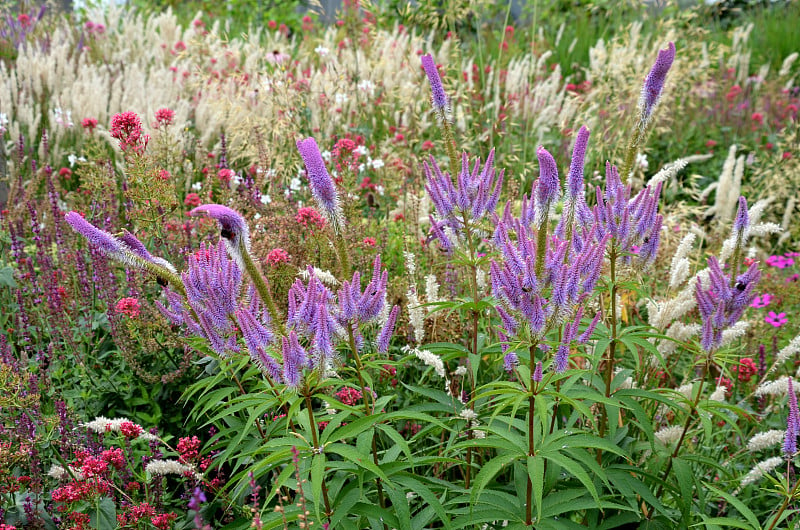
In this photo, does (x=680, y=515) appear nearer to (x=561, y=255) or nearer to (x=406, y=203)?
(x=561, y=255)

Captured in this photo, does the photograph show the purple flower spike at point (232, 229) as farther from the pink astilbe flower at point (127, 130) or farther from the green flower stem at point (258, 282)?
the pink astilbe flower at point (127, 130)

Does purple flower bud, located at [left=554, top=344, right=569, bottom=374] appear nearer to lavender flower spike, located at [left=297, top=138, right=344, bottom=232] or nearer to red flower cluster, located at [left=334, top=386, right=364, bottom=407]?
lavender flower spike, located at [left=297, top=138, right=344, bottom=232]

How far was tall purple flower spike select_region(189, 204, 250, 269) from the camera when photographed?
206 cm

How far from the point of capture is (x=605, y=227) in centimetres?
263

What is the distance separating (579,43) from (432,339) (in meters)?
10.4

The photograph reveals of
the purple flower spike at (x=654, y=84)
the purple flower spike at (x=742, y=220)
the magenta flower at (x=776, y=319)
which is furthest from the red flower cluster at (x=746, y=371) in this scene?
the purple flower spike at (x=654, y=84)

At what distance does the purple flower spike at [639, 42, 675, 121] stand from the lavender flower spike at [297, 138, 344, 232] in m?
1.21

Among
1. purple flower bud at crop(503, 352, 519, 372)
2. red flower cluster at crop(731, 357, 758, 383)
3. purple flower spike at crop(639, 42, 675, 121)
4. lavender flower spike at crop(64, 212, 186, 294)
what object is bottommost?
red flower cluster at crop(731, 357, 758, 383)

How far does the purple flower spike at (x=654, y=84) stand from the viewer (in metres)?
2.56

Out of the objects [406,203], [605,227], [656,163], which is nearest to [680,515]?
[605,227]

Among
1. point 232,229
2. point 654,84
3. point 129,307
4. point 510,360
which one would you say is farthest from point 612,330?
point 129,307

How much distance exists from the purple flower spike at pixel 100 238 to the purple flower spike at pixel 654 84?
1894mm

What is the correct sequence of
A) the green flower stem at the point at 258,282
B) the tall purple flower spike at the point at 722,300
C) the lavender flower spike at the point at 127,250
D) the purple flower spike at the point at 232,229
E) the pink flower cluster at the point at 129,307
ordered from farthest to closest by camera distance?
the pink flower cluster at the point at 129,307 < the tall purple flower spike at the point at 722,300 < the lavender flower spike at the point at 127,250 < the green flower stem at the point at 258,282 < the purple flower spike at the point at 232,229

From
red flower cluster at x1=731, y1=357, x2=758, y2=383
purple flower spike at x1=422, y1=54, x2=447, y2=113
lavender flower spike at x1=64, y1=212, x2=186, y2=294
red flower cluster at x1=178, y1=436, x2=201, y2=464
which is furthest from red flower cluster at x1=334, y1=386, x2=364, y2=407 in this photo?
red flower cluster at x1=731, y1=357, x2=758, y2=383
